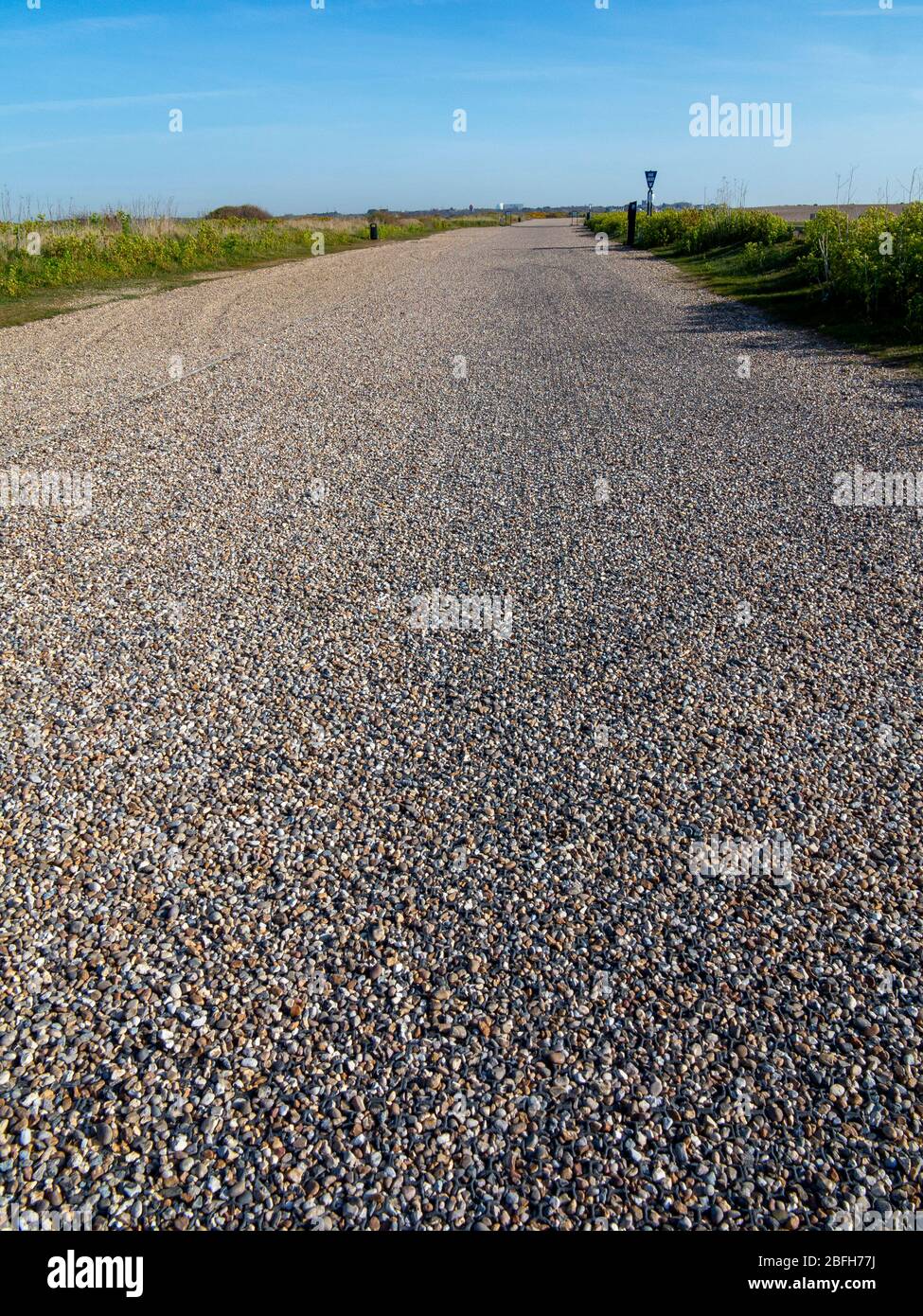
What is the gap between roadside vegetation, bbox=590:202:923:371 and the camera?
13523mm

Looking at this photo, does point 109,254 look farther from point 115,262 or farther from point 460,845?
point 460,845

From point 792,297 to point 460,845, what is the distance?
55.4 feet

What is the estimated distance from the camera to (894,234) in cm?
1616

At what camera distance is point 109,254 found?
23.2 meters

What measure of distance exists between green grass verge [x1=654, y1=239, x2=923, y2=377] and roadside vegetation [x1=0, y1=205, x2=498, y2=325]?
44.8ft

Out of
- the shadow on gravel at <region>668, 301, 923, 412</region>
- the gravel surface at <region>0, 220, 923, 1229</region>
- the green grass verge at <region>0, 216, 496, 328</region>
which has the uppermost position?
the green grass verge at <region>0, 216, 496, 328</region>

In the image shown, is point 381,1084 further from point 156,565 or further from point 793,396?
point 793,396

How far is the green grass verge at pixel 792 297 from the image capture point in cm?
1288

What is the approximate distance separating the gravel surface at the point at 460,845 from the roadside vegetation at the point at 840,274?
640 centimetres

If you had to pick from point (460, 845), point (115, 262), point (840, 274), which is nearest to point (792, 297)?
point (840, 274)

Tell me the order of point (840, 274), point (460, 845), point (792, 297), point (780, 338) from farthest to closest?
point (792, 297) → point (840, 274) → point (780, 338) → point (460, 845)

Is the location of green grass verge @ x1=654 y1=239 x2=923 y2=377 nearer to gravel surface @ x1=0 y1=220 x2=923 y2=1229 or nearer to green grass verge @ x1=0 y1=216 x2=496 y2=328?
gravel surface @ x1=0 y1=220 x2=923 y2=1229

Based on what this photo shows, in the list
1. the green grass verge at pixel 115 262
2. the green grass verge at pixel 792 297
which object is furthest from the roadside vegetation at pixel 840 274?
the green grass verge at pixel 115 262

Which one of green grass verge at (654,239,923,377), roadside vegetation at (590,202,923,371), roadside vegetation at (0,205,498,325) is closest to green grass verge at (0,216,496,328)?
roadside vegetation at (0,205,498,325)
